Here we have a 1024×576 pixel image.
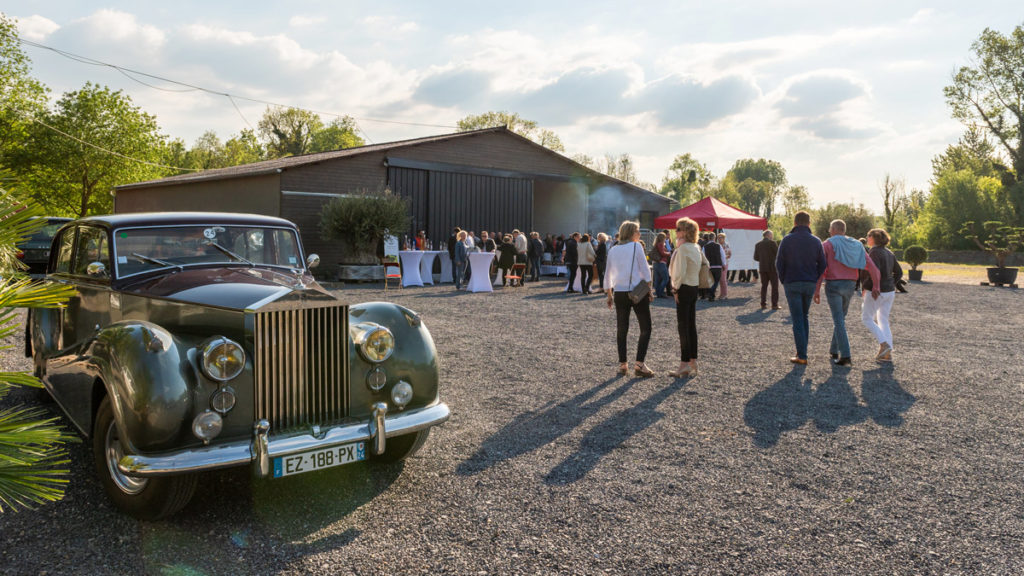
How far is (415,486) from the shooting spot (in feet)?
13.0

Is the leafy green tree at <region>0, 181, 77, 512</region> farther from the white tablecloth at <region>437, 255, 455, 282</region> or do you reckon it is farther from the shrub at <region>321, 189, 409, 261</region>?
the white tablecloth at <region>437, 255, 455, 282</region>

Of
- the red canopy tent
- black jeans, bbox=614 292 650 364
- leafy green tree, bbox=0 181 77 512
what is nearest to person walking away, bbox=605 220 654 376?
black jeans, bbox=614 292 650 364

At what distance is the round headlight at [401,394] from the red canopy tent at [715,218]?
18569 mm

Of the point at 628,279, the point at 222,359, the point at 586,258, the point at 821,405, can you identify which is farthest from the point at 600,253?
the point at 222,359

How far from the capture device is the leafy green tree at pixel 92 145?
32750 mm

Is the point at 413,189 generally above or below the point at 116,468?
above

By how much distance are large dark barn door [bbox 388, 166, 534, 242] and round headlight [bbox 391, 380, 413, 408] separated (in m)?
18.2

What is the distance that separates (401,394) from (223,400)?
98 centimetres

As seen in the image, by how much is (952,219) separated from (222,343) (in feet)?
189

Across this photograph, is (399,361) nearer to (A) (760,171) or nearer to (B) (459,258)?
(B) (459,258)

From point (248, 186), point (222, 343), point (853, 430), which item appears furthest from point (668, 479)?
point (248, 186)

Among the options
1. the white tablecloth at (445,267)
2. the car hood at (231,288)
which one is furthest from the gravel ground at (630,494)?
the white tablecloth at (445,267)

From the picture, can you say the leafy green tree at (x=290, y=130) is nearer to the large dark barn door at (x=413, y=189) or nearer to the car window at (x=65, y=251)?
the large dark barn door at (x=413, y=189)

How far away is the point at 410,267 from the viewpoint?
18.4m
